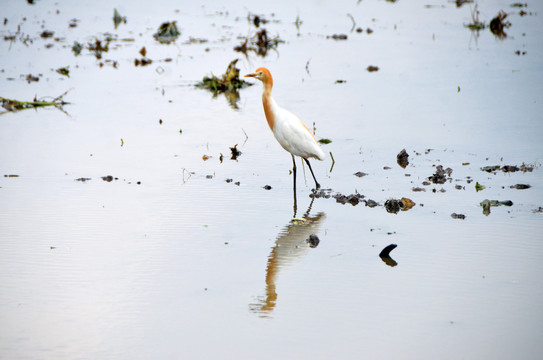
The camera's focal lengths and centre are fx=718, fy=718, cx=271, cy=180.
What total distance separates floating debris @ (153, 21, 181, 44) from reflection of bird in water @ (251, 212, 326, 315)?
15036 mm

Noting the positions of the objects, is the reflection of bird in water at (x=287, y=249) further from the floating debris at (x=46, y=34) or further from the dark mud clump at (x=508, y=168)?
the floating debris at (x=46, y=34)

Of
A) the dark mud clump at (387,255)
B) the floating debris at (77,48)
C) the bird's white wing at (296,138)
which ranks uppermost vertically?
the floating debris at (77,48)

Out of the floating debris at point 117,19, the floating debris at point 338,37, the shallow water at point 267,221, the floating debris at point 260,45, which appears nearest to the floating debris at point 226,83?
the shallow water at point 267,221

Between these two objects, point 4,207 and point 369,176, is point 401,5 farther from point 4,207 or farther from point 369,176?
point 4,207

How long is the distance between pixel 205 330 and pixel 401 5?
25036 mm

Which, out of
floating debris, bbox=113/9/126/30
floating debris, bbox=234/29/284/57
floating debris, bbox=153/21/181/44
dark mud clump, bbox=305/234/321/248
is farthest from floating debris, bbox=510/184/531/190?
floating debris, bbox=113/9/126/30

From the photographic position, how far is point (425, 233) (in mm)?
7359

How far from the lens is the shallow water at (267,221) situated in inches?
211

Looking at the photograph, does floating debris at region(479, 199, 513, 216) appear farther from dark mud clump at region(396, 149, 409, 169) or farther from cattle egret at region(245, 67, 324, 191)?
cattle egret at region(245, 67, 324, 191)

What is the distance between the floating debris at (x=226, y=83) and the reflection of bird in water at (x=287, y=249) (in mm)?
7264

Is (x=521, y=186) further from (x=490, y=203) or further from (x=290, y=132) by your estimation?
(x=290, y=132)

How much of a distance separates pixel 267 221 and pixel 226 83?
7.49m

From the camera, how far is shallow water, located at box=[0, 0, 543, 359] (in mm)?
5363

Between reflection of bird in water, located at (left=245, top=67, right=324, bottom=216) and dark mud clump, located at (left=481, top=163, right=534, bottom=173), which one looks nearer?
reflection of bird in water, located at (left=245, top=67, right=324, bottom=216)
